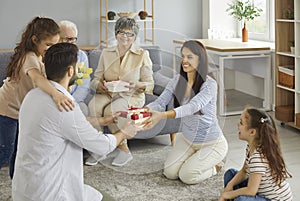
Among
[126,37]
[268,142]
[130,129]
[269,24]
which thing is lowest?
Result: [268,142]

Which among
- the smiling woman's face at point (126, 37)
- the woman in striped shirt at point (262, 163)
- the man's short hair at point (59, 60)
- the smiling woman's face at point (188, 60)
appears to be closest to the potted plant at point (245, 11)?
the woman in striped shirt at point (262, 163)

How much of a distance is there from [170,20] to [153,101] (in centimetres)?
432

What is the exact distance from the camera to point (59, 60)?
6.53ft

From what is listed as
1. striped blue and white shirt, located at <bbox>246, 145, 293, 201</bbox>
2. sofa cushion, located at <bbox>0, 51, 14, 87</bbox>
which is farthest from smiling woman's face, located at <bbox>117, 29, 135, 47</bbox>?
sofa cushion, located at <bbox>0, 51, 14, 87</bbox>

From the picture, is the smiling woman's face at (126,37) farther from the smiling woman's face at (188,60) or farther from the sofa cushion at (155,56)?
the smiling woman's face at (188,60)

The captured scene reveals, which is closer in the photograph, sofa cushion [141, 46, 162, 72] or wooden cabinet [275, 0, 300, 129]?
sofa cushion [141, 46, 162, 72]

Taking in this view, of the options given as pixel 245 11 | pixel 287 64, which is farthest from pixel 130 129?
pixel 245 11

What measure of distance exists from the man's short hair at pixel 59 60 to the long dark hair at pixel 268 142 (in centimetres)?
100

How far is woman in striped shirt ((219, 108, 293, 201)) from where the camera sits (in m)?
2.42

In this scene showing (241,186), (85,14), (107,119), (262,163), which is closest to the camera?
(107,119)

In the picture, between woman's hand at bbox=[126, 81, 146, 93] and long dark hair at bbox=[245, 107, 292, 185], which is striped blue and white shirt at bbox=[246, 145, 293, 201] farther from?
woman's hand at bbox=[126, 81, 146, 93]

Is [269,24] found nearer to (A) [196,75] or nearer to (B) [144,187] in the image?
(B) [144,187]

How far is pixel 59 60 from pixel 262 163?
1.13 meters

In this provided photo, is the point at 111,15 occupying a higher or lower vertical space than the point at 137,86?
higher
